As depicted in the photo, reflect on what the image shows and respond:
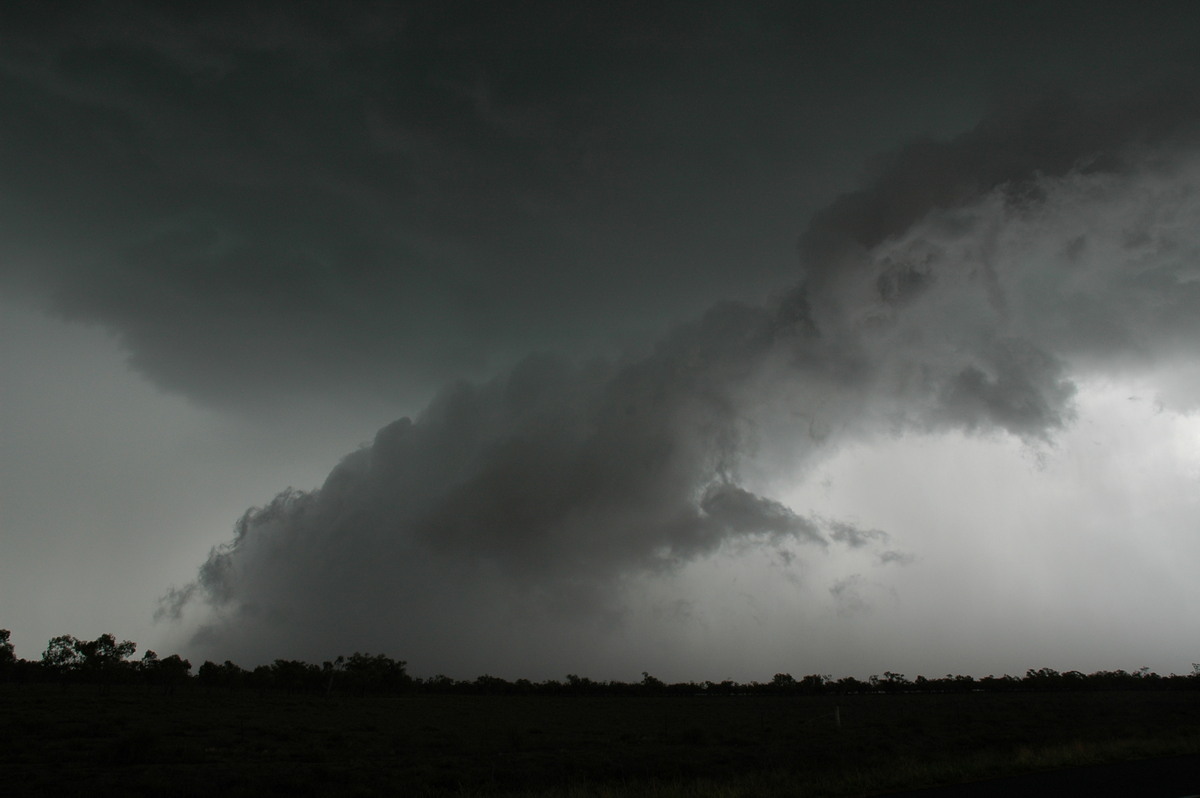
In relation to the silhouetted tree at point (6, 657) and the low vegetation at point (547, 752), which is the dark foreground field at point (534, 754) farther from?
the silhouetted tree at point (6, 657)

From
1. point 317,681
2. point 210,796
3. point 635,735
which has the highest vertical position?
point 210,796

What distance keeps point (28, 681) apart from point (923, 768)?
165 metres

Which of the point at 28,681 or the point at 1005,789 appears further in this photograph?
the point at 28,681

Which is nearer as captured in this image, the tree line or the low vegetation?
the low vegetation

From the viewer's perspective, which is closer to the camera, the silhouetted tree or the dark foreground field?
the dark foreground field

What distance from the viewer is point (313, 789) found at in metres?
20.6

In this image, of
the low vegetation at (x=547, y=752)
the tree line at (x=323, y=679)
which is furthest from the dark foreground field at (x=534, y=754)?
the tree line at (x=323, y=679)

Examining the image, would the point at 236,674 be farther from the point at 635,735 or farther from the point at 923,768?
the point at 923,768

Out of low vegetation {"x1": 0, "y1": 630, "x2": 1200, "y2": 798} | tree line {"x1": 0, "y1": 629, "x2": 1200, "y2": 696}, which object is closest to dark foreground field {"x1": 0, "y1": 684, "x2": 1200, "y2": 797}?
low vegetation {"x1": 0, "y1": 630, "x2": 1200, "y2": 798}

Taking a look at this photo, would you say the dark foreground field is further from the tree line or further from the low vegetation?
the tree line

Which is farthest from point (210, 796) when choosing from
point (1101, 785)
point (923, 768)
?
point (1101, 785)

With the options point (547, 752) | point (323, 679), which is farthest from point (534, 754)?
point (323, 679)

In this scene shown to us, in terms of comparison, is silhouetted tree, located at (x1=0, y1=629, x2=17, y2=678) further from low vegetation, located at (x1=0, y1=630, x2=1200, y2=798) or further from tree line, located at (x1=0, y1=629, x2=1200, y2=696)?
low vegetation, located at (x1=0, y1=630, x2=1200, y2=798)

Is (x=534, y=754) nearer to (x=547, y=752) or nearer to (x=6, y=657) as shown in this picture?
(x=547, y=752)
